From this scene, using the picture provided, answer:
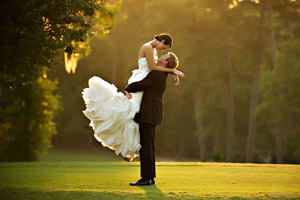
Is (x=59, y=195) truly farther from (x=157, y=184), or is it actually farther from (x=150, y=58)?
(x=150, y=58)

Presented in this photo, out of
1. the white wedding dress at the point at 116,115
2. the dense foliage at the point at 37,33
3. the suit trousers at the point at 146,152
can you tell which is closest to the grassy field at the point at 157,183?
the suit trousers at the point at 146,152

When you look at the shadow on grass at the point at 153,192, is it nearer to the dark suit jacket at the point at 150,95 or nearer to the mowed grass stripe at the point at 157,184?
the mowed grass stripe at the point at 157,184

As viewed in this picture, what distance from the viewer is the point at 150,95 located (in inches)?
367

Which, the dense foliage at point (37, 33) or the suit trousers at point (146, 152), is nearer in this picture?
the suit trousers at point (146, 152)

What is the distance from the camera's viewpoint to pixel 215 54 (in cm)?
4403

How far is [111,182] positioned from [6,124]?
15895 mm

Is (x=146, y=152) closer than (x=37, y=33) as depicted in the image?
Yes

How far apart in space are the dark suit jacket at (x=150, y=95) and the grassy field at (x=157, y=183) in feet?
3.73

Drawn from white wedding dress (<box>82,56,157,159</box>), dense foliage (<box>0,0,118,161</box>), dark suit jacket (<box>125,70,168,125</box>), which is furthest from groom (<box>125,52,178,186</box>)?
dense foliage (<box>0,0,118,161</box>)

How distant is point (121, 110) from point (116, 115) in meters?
0.12

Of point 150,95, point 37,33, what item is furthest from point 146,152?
point 37,33

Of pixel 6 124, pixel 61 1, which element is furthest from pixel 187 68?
pixel 61 1

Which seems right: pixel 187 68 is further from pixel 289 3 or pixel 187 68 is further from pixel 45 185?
pixel 45 185

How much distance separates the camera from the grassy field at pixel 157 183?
7.88 m
